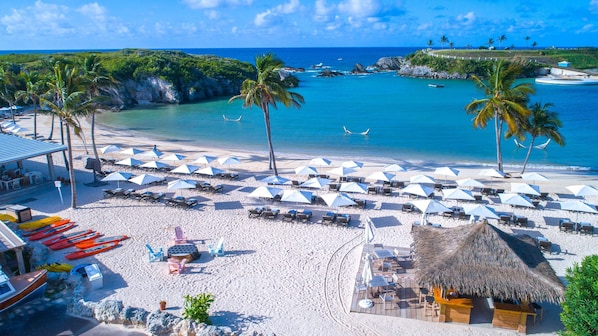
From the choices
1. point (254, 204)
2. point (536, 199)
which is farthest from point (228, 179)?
point (536, 199)

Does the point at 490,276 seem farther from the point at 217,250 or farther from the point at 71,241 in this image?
the point at 71,241

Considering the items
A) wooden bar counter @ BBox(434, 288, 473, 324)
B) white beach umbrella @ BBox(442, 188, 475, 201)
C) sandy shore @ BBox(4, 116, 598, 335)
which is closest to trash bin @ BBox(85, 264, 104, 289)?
sandy shore @ BBox(4, 116, 598, 335)

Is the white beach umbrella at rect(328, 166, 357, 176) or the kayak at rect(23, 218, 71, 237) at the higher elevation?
the white beach umbrella at rect(328, 166, 357, 176)

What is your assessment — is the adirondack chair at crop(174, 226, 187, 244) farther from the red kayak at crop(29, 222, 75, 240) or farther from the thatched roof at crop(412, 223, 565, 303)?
the thatched roof at crop(412, 223, 565, 303)

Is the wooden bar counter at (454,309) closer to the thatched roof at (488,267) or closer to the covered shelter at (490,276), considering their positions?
the covered shelter at (490,276)

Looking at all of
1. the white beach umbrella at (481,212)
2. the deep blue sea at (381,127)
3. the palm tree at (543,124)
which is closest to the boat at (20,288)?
the white beach umbrella at (481,212)

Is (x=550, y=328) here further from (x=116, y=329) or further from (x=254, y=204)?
(x=254, y=204)
